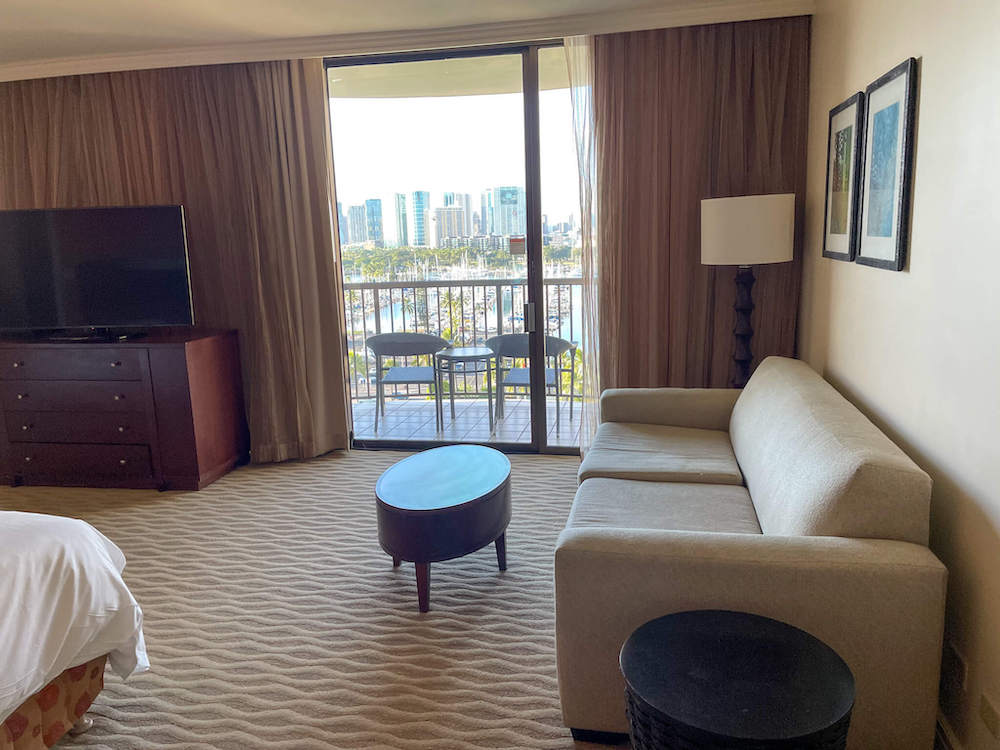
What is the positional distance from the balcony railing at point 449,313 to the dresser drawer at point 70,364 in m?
1.33

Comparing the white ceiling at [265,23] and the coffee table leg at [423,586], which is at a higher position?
the white ceiling at [265,23]

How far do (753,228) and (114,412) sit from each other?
11.8ft

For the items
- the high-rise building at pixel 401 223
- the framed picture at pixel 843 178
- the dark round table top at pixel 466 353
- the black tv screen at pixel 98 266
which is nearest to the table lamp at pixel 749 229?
the framed picture at pixel 843 178

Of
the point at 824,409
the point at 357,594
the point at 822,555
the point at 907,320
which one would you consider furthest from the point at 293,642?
the point at 907,320

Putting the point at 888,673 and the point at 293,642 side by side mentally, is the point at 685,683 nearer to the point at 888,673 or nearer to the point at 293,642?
the point at 888,673

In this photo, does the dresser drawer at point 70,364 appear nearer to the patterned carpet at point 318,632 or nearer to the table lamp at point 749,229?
the patterned carpet at point 318,632

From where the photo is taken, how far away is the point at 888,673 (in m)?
1.70

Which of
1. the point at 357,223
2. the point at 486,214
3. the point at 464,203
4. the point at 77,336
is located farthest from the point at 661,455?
the point at 77,336

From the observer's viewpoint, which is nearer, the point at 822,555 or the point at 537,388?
the point at 822,555

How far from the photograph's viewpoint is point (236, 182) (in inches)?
171

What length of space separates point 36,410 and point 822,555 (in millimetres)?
4260

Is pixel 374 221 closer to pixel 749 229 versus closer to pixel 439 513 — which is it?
pixel 749 229

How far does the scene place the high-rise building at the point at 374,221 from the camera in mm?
4527

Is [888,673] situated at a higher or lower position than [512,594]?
higher
